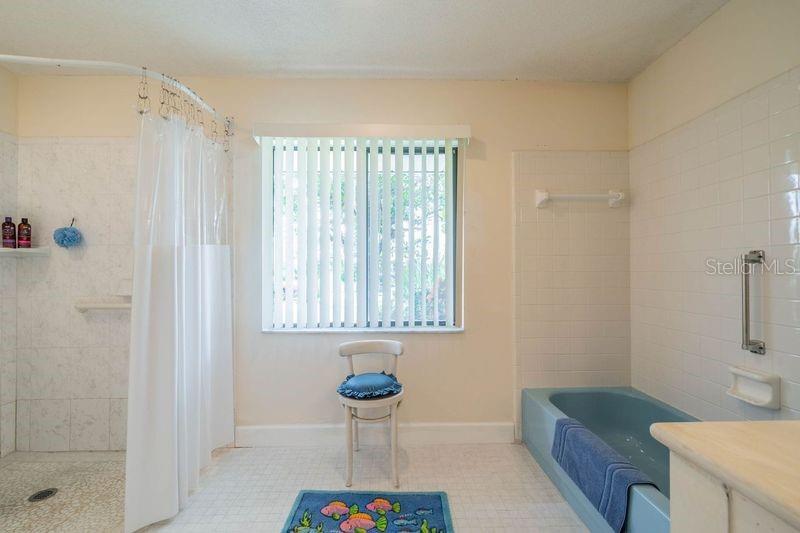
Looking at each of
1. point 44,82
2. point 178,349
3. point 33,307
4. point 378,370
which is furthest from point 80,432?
point 44,82

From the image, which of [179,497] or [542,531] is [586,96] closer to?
[542,531]

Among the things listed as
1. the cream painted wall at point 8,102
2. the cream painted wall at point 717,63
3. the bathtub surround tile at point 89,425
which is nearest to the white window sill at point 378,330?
the bathtub surround tile at point 89,425

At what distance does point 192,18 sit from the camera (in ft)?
6.00

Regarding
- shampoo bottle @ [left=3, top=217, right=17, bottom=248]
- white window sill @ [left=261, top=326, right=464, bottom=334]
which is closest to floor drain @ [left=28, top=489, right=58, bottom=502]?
white window sill @ [left=261, top=326, right=464, bottom=334]

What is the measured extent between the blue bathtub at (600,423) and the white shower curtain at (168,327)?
1.95 m

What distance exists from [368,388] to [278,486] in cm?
74

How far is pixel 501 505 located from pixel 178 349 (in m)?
1.81

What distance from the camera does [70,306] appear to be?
2281 millimetres

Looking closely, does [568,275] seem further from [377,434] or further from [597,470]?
[377,434]

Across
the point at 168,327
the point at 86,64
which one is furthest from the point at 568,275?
the point at 86,64

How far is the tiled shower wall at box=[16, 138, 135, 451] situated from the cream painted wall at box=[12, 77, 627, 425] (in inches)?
14.1

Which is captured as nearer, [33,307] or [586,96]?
[33,307]

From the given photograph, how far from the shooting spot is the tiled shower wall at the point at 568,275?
2385 millimetres

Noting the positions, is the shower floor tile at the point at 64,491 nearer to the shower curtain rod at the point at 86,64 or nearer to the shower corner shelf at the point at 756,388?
the shower curtain rod at the point at 86,64
